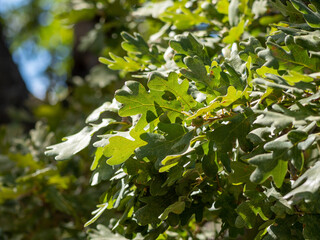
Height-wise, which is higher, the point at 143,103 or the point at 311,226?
the point at 143,103

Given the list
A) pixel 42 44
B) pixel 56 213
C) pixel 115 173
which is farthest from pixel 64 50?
pixel 115 173

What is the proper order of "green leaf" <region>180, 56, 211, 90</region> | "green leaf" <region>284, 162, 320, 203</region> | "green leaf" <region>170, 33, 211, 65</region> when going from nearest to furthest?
"green leaf" <region>284, 162, 320, 203</region> < "green leaf" <region>180, 56, 211, 90</region> < "green leaf" <region>170, 33, 211, 65</region>

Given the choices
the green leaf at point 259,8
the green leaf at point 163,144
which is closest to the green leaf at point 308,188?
the green leaf at point 163,144

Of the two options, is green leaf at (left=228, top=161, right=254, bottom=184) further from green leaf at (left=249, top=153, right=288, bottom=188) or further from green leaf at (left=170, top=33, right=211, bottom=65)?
green leaf at (left=170, top=33, right=211, bottom=65)

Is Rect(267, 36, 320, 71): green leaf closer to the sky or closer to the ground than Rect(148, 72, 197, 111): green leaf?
closer to the sky

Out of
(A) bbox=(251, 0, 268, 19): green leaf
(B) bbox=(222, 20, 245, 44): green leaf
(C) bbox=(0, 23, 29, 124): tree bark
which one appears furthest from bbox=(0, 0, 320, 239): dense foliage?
(C) bbox=(0, 23, 29, 124): tree bark

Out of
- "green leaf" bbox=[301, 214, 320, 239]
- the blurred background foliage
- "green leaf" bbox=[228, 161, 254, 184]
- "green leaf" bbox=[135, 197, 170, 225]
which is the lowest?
the blurred background foliage

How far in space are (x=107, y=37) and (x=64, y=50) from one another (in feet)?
17.5

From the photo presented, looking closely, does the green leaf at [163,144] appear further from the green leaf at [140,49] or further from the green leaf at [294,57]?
the green leaf at [140,49]

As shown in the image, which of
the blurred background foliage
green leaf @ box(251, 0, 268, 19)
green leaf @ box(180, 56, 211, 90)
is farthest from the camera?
the blurred background foliage

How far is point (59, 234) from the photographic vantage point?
204 cm

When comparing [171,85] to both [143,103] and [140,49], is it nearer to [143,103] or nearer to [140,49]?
[143,103]

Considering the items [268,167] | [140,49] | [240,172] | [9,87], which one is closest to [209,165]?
[240,172]

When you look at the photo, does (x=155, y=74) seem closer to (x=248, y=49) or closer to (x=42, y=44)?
(x=248, y=49)
